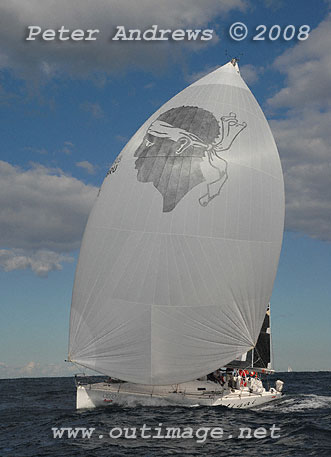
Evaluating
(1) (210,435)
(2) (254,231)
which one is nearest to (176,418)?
(1) (210,435)

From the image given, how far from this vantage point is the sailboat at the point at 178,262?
59.0 feet

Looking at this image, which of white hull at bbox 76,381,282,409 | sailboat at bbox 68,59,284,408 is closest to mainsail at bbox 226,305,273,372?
sailboat at bbox 68,59,284,408

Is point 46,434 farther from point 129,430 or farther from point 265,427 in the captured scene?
point 265,427

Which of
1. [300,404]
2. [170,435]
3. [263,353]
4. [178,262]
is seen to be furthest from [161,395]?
[300,404]

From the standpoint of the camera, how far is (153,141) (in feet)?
67.1

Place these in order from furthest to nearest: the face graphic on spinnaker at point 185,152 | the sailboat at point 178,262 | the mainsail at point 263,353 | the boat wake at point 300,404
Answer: the mainsail at point 263,353, the boat wake at point 300,404, the face graphic on spinnaker at point 185,152, the sailboat at point 178,262

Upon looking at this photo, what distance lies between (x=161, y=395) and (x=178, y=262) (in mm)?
5209

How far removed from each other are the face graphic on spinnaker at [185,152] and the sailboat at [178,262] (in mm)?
46

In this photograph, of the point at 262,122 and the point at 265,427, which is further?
the point at 262,122

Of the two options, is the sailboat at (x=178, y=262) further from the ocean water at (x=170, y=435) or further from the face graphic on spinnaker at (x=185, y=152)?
the ocean water at (x=170, y=435)

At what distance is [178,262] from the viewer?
1802 centimetres

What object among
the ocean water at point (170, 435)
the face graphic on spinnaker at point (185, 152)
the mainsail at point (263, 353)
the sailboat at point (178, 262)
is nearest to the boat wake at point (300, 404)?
the ocean water at point (170, 435)

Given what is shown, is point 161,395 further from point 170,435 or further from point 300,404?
point 300,404

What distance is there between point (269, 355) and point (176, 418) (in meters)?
9.72
